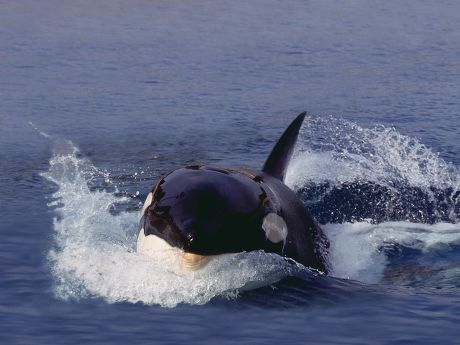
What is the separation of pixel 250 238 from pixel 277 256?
629 millimetres

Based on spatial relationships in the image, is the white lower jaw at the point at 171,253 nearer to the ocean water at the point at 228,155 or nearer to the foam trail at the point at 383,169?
the ocean water at the point at 228,155

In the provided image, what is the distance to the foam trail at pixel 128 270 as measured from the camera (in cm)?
1229

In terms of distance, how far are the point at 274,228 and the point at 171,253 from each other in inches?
53.1

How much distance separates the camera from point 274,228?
1270 cm

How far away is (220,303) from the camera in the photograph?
12.4 metres

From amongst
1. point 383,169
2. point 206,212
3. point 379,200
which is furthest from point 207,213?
→ point 383,169

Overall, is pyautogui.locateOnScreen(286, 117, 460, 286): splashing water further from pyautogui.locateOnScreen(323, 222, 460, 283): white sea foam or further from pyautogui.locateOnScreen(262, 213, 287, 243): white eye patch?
pyautogui.locateOnScreen(262, 213, 287, 243): white eye patch

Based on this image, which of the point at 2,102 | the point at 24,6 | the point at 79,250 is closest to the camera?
the point at 79,250

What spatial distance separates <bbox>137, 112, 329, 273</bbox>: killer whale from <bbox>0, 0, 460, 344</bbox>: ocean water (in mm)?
238

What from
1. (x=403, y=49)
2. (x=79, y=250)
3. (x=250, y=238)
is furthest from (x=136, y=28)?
(x=250, y=238)

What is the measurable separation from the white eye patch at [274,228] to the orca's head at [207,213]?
0.04ft

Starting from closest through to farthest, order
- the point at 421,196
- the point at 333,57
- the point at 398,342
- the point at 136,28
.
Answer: the point at 398,342 < the point at 421,196 < the point at 333,57 < the point at 136,28

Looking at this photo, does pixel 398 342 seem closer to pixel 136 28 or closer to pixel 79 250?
pixel 79 250

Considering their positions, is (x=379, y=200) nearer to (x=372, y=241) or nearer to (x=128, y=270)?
(x=372, y=241)
